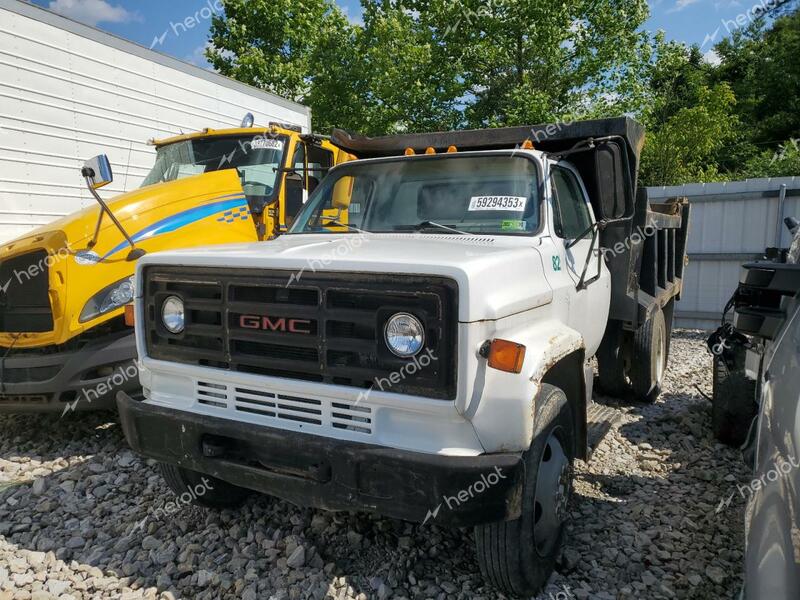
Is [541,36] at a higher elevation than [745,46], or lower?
lower

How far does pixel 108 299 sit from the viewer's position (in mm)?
4383

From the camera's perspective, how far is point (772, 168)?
19.1m

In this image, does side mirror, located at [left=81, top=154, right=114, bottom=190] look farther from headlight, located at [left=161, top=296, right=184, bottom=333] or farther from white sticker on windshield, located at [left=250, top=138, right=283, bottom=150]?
headlight, located at [left=161, top=296, right=184, bottom=333]

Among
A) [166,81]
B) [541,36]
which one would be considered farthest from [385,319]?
[541,36]

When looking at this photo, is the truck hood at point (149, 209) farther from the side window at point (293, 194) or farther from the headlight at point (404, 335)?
the headlight at point (404, 335)

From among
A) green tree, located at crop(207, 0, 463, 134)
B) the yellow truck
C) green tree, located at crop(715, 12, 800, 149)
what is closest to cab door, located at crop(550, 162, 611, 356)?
the yellow truck

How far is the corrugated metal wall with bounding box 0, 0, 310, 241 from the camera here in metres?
6.17

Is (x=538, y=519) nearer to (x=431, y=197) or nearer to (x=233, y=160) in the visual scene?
(x=431, y=197)

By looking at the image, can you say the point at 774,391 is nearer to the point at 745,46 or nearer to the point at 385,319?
the point at 385,319

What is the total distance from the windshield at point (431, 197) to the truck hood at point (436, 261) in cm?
22

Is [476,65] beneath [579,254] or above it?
above

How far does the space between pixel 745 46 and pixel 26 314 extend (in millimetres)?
25483

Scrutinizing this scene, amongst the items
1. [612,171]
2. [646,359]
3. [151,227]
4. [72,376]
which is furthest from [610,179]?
[72,376]

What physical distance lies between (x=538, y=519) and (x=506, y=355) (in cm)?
100
